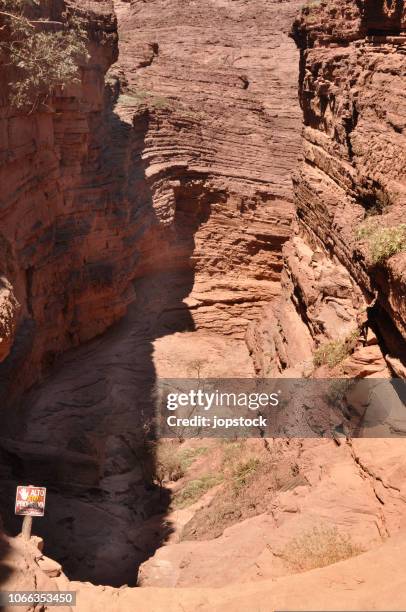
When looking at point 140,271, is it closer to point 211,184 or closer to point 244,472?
point 211,184

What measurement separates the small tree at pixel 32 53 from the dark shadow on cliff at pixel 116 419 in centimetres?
330

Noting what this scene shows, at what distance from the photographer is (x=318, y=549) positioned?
21.5ft

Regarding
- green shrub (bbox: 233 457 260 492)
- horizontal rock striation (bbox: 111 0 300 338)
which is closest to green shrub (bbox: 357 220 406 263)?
green shrub (bbox: 233 457 260 492)

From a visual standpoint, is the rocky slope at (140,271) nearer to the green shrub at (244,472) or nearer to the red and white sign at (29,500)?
the green shrub at (244,472)

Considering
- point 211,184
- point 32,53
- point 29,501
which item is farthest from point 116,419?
point 32,53

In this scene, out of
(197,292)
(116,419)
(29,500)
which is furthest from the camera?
(197,292)

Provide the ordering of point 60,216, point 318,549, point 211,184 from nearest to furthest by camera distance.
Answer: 1. point 318,549
2. point 60,216
3. point 211,184

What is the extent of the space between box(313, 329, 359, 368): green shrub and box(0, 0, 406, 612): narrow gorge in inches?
1.3

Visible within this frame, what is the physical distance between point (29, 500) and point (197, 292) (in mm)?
10117

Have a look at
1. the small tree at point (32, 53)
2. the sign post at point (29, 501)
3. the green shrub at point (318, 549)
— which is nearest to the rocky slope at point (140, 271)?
the small tree at point (32, 53)

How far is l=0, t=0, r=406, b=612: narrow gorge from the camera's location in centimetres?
735

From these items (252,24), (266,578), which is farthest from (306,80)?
(252,24)

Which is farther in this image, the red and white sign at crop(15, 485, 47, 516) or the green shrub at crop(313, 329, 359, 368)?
the green shrub at crop(313, 329, 359, 368)

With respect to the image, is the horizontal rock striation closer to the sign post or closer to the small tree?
the small tree
